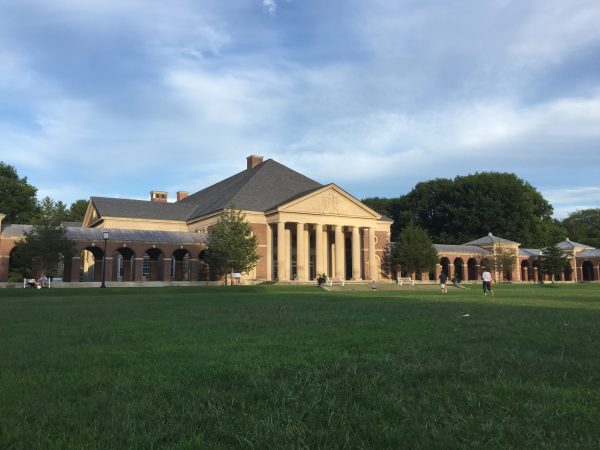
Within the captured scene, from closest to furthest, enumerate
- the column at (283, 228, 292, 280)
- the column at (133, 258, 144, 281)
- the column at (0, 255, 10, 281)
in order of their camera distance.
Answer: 1. the column at (0, 255, 10, 281)
2. the column at (133, 258, 144, 281)
3. the column at (283, 228, 292, 280)

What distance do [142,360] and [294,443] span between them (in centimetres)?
393

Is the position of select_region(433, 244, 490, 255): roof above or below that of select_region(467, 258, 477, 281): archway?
above

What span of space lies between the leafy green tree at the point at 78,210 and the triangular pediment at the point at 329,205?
59501 millimetres

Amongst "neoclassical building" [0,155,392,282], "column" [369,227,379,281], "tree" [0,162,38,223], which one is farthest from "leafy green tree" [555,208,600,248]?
"tree" [0,162,38,223]

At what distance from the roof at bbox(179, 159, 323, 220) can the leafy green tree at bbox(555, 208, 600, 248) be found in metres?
65.2

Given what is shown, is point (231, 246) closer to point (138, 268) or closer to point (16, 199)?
point (138, 268)

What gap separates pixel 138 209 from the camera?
64.7 metres

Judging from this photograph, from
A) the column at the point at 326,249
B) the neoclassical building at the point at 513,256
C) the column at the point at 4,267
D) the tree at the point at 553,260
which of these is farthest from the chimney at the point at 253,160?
the tree at the point at 553,260

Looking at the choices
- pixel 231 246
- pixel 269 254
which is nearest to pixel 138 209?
→ pixel 269 254

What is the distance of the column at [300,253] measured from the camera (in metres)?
56.8

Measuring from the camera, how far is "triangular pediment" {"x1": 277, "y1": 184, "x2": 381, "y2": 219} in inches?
2276

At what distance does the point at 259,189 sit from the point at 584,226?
7981 cm

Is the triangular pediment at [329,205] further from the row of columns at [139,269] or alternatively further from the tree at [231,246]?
the row of columns at [139,269]

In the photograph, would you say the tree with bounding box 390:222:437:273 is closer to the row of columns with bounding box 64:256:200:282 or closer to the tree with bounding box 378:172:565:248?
the row of columns with bounding box 64:256:200:282
